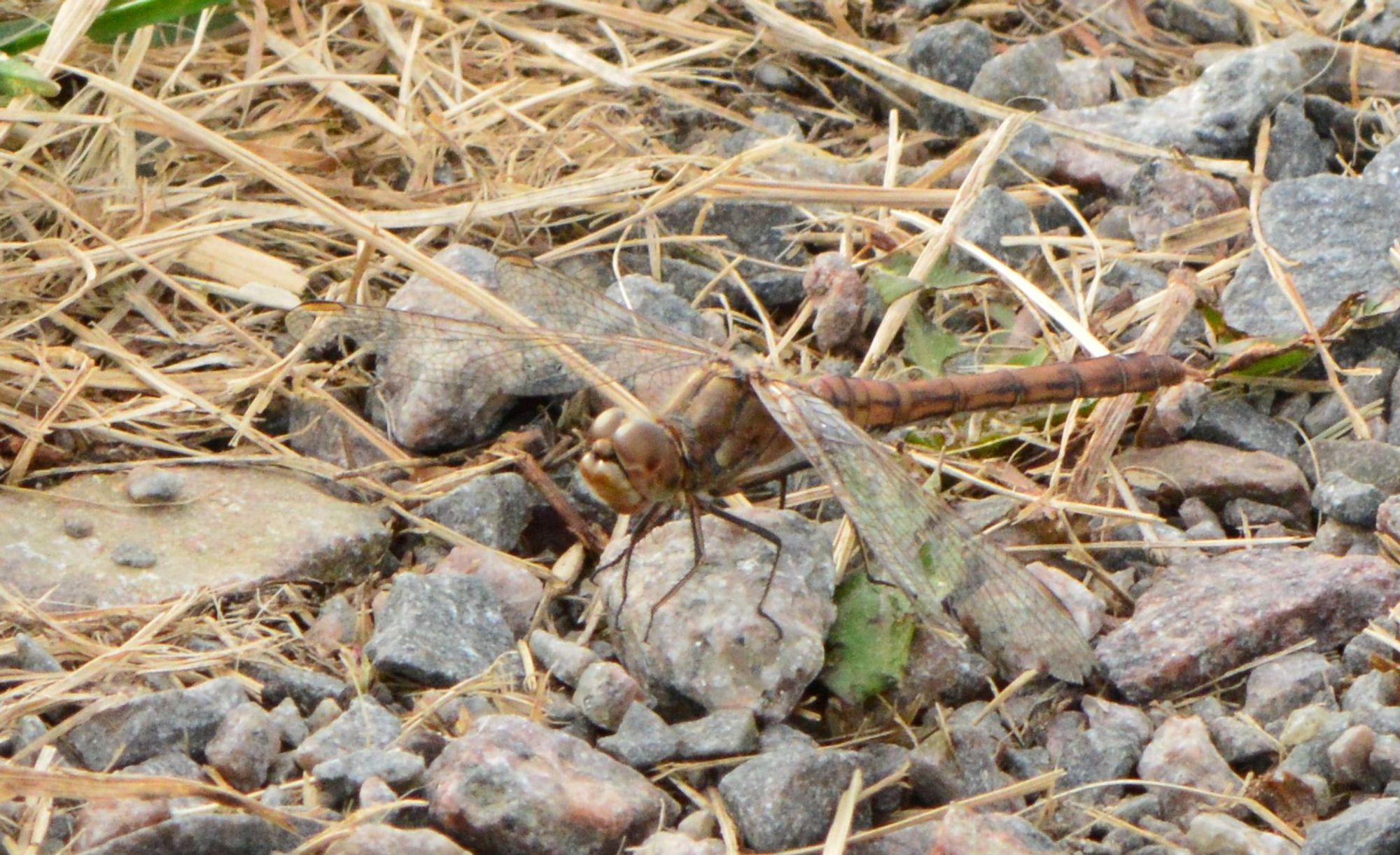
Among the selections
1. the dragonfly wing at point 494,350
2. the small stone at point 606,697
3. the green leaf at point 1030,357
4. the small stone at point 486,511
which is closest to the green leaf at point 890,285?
the green leaf at point 1030,357

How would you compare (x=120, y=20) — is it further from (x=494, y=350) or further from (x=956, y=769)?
(x=956, y=769)

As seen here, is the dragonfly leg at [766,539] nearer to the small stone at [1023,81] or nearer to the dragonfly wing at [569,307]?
the dragonfly wing at [569,307]

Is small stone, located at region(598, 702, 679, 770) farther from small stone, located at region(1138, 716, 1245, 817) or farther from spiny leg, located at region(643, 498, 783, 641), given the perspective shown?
small stone, located at region(1138, 716, 1245, 817)

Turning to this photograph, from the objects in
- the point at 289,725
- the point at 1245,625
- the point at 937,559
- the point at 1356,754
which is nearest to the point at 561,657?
the point at 289,725

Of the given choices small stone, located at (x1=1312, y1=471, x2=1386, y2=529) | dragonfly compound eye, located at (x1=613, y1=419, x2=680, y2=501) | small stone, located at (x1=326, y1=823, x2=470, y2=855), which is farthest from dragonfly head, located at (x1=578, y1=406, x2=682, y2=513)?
small stone, located at (x1=1312, y1=471, x2=1386, y2=529)

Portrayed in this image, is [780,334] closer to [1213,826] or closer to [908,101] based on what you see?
[908,101]

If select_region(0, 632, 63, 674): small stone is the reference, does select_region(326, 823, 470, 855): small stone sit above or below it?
above
